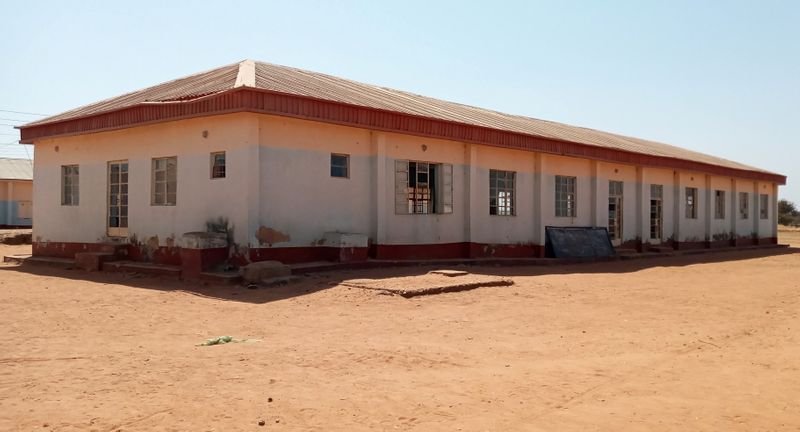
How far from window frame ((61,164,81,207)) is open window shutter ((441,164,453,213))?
939cm

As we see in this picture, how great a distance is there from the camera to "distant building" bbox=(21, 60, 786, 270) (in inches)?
521

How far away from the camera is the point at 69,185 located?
1720 cm

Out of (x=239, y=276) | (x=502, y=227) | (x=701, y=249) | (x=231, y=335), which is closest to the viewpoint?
(x=231, y=335)

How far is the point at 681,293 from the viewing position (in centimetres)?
1220

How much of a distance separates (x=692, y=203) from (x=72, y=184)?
22787mm

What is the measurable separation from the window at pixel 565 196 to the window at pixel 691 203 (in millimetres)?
8146

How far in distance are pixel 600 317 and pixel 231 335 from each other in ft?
17.1

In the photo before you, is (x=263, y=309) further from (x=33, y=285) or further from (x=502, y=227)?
(x=502, y=227)

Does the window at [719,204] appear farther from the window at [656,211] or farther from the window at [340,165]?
the window at [340,165]

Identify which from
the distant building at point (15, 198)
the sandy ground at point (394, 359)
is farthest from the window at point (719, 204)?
the distant building at point (15, 198)

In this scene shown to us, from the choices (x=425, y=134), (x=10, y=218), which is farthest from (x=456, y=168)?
(x=10, y=218)

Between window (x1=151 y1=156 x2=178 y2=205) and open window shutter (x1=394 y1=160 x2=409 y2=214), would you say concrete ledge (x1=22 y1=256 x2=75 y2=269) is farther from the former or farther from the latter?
open window shutter (x1=394 y1=160 x2=409 y2=214)

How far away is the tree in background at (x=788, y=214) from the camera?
71.5 m

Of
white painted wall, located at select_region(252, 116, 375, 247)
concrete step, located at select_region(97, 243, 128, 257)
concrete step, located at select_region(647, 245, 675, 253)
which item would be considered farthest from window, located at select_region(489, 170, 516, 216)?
concrete step, located at select_region(97, 243, 128, 257)
